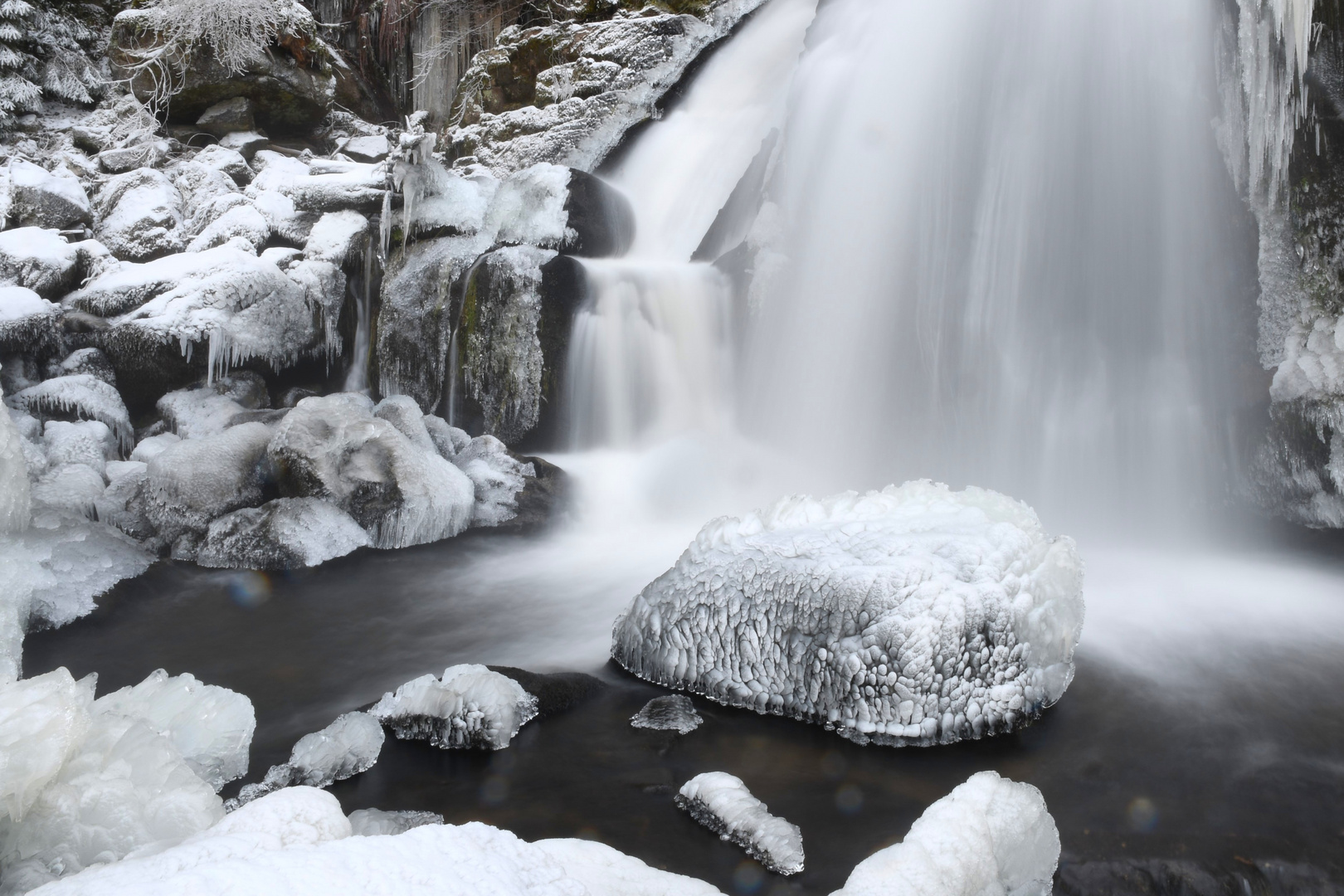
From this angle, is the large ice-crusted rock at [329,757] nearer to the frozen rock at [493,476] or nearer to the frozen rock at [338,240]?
the frozen rock at [493,476]

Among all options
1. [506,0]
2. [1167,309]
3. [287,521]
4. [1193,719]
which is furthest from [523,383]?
[506,0]

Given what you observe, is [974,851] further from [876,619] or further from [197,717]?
[197,717]

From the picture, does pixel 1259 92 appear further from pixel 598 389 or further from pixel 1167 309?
pixel 598 389

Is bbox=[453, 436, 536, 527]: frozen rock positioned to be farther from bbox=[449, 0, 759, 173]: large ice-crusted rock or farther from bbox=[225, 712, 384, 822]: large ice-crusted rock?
bbox=[449, 0, 759, 173]: large ice-crusted rock

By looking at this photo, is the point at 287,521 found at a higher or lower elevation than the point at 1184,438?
lower

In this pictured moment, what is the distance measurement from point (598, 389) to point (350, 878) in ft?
20.1

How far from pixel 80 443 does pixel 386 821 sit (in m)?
5.50

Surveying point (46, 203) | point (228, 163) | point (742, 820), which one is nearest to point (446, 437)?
point (742, 820)

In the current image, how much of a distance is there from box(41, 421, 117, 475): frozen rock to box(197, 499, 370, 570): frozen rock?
59.3 inches

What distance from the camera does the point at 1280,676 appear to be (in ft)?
11.3

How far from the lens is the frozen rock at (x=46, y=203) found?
9.05 metres

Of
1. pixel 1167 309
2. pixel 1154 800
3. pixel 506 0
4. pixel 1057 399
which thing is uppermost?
pixel 506 0

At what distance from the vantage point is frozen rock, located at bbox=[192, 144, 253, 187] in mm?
10594

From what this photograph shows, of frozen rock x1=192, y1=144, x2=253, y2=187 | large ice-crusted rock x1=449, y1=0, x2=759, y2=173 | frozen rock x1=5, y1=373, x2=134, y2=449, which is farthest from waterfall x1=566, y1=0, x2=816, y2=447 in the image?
frozen rock x1=192, y1=144, x2=253, y2=187
